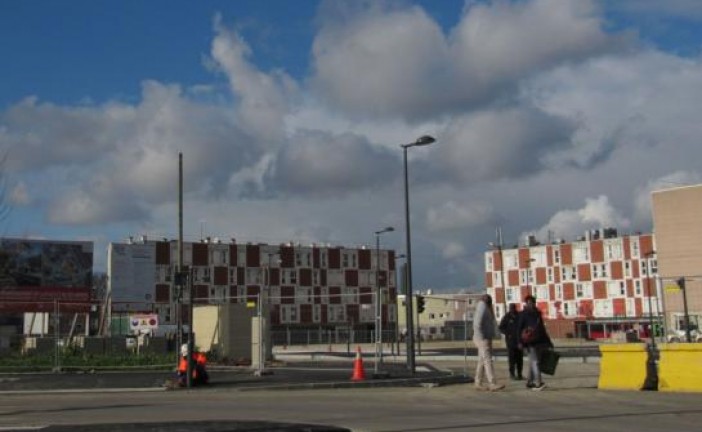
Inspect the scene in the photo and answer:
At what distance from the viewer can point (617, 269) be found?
4432 inches

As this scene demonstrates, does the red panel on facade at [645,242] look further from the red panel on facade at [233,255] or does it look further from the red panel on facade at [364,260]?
the red panel on facade at [233,255]

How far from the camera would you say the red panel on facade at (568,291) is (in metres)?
118

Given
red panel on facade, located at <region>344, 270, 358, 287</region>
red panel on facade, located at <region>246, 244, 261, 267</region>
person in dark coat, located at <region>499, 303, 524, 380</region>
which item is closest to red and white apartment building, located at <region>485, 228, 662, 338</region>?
red panel on facade, located at <region>344, 270, 358, 287</region>

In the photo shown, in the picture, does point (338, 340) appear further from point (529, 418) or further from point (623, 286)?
point (529, 418)

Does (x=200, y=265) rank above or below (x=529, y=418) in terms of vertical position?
above

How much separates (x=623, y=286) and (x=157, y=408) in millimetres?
103640

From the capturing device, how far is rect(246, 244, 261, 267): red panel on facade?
112688mm

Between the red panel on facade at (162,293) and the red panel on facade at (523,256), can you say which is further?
the red panel on facade at (523,256)

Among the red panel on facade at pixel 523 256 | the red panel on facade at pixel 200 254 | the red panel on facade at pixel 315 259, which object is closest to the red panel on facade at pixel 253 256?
the red panel on facade at pixel 200 254

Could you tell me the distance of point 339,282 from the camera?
118250 millimetres

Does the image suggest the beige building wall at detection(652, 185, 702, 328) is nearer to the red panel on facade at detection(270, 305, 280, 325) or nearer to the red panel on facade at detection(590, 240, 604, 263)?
the red panel on facade at detection(590, 240, 604, 263)

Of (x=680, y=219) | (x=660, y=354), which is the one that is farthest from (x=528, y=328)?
(x=680, y=219)

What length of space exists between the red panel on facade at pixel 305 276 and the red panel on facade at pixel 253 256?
5.96 meters

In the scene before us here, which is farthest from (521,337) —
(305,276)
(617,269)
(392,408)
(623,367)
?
(617,269)
